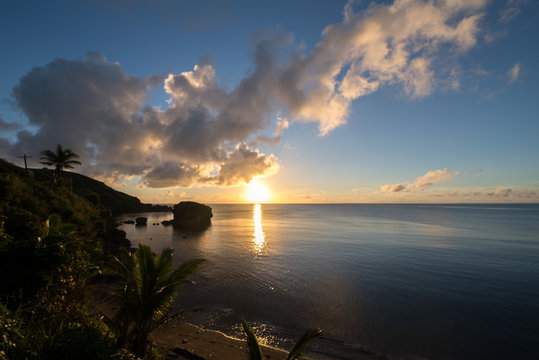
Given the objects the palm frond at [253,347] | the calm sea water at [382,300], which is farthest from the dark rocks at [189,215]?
the palm frond at [253,347]

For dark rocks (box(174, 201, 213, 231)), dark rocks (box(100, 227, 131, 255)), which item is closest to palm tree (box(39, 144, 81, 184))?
dark rocks (box(100, 227, 131, 255))

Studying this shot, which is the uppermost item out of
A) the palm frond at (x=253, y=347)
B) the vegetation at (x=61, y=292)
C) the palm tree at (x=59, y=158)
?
the palm tree at (x=59, y=158)

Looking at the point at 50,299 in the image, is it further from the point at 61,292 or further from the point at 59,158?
the point at 59,158

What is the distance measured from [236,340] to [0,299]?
11.4 meters

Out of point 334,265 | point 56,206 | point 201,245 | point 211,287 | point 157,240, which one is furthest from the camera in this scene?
point 157,240

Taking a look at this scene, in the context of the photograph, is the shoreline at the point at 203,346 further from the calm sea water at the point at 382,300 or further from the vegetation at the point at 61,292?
the vegetation at the point at 61,292

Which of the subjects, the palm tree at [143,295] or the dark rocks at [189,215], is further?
the dark rocks at [189,215]

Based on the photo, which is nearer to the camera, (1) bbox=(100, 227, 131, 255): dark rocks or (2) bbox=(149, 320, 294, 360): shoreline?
(2) bbox=(149, 320, 294, 360): shoreline

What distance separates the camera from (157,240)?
49.7 metres

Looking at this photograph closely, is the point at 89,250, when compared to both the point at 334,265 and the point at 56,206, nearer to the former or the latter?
the point at 56,206

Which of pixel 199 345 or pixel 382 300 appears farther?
pixel 382 300

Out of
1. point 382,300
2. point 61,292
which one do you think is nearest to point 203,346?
point 61,292

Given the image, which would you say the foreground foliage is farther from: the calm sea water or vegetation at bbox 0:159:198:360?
the calm sea water

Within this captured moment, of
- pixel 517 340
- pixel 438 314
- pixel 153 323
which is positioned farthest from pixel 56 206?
pixel 517 340
